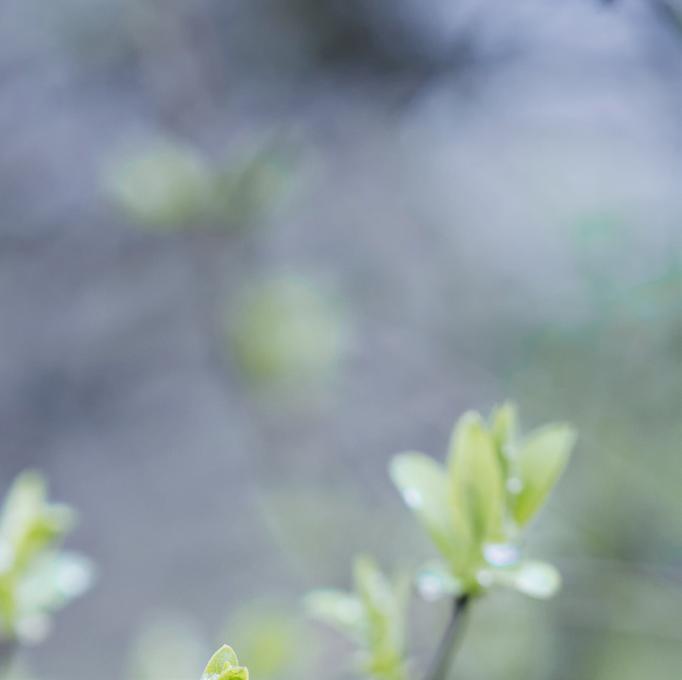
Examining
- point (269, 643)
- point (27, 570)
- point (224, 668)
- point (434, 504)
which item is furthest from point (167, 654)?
point (224, 668)

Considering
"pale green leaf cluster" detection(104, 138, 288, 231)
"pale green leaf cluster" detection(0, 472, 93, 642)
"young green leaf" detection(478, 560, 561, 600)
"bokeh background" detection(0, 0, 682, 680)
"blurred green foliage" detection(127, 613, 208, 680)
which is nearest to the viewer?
"young green leaf" detection(478, 560, 561, 600)

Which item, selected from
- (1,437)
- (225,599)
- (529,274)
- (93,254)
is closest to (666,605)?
(529,274)

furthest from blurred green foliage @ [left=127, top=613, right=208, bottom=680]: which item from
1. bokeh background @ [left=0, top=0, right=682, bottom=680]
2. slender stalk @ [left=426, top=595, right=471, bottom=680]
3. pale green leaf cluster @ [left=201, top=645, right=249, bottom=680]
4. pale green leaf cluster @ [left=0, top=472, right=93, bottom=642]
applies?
pale green leaf cluster @ [left=201, top=645, right=249, bottom=680]

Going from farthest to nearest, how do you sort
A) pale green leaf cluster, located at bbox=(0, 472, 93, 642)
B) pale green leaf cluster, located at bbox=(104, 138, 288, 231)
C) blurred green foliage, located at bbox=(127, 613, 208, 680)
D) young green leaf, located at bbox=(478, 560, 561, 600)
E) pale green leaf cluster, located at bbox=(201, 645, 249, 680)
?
1. pale green leaf cluster, located at bbox=(104, 138, 288, 231)
2. blurred green foliage, located at bbox=(127, 613, 208, 680)
3. pale green leaf cluster, located at bbox=(0, 472, 93, 642)
4. young green leaf, located at bbox=(478, 560, 561, 600)
5. pale green leaf cluster, located at bbox=(201, 645, 249, 680)

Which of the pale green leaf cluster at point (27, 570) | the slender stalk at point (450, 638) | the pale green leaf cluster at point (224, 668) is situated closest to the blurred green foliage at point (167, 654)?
the pale green leaf cluster at point (27, 570)

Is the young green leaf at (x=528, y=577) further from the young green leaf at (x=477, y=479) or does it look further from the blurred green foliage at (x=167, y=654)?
the blurred green foliage at (x=167, y=654)

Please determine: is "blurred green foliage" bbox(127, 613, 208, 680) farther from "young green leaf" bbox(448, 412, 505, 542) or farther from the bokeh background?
"young green leaf" bbox(448, 412, 505, 542)
